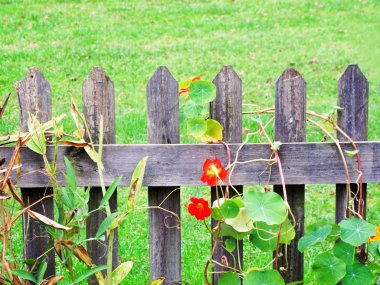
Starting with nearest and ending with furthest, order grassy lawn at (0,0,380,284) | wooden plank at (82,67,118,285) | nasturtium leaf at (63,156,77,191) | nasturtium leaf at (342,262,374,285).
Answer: nasturtium leaf at (63,156,77,191) → nasturtium leaf at (342,262,374,285) → wooden plank at (82,67,118,285) → grassy lawn at (0,0,380,284)

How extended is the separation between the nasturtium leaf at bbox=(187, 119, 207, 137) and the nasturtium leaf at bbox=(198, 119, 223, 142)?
18 millimetres

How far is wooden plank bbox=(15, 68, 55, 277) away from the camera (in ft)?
7.86

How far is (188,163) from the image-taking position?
2381 mm

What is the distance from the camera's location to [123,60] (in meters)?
8.03

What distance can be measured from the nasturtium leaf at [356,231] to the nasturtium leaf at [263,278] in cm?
24

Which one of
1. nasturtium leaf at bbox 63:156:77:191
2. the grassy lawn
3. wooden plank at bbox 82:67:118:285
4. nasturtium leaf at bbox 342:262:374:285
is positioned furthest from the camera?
the grassy lawn

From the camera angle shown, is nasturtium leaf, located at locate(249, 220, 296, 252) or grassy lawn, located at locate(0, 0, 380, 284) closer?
nasturtium leaf, located at locate(249, 220, 296, 252)

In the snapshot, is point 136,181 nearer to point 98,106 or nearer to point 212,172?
point 212,172

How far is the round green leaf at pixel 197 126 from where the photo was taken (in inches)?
93.7

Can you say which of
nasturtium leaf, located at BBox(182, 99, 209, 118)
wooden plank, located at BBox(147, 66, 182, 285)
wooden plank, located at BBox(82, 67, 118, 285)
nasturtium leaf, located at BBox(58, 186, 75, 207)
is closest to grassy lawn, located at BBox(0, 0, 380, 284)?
wooden plank, located at BBox(147, 66, 182, 285)

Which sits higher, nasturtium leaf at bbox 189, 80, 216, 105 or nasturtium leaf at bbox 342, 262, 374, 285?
nasturtium leaf at bbox 189, 80, 216, 105

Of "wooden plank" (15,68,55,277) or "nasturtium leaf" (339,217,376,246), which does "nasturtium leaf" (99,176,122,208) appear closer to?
"wooden plank" (15,68,55,277)

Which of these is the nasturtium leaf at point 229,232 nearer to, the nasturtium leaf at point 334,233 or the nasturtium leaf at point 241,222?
the nasturtium leaf at point 241,222

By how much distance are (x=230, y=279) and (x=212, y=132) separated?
48 cm
